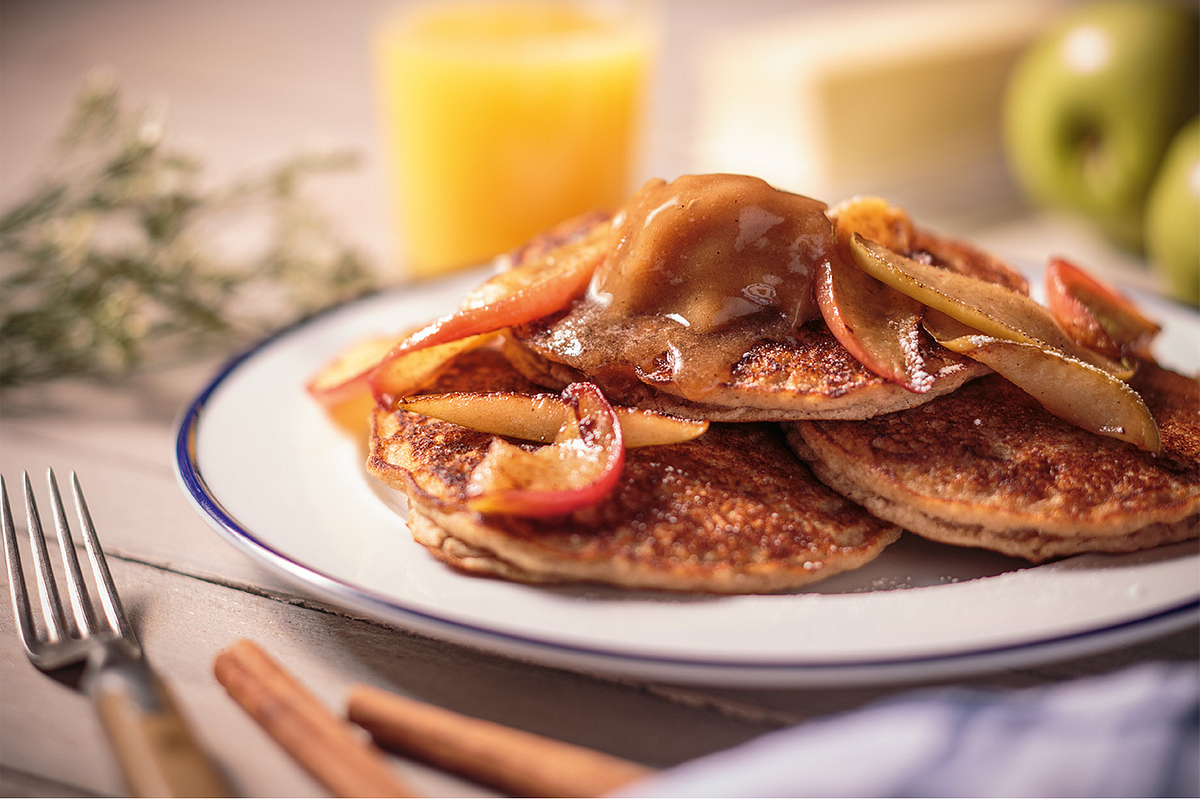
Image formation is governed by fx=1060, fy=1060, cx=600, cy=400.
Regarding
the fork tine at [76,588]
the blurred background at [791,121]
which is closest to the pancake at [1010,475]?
the fork tine at [76,588]

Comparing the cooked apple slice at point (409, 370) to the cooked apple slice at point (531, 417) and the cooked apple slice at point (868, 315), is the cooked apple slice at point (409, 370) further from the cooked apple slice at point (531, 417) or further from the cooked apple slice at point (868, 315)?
the cooked apple slice at point (868, 315)

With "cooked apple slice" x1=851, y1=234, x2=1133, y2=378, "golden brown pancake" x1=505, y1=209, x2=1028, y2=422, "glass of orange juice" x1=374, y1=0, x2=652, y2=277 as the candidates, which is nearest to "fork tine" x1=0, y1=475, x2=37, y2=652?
"golden brown pancake" x1=505, y1=209, x2=1028, y2=422

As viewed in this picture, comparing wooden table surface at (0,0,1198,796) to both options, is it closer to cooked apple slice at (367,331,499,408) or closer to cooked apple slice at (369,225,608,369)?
cooked apple slice at (367,331,499,408)

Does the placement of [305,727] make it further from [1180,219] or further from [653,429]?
[1180,219]

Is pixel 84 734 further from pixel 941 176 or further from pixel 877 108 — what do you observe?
pixel 941 176

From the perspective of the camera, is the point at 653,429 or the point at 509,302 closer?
the point at 653,429

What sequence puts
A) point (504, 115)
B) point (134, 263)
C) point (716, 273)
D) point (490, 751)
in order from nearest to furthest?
point (490, 751)
point (716, 273)
point (134, 263)
point (504, 115)

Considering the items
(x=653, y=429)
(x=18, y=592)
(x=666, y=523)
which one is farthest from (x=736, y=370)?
(x=18, y=592)
